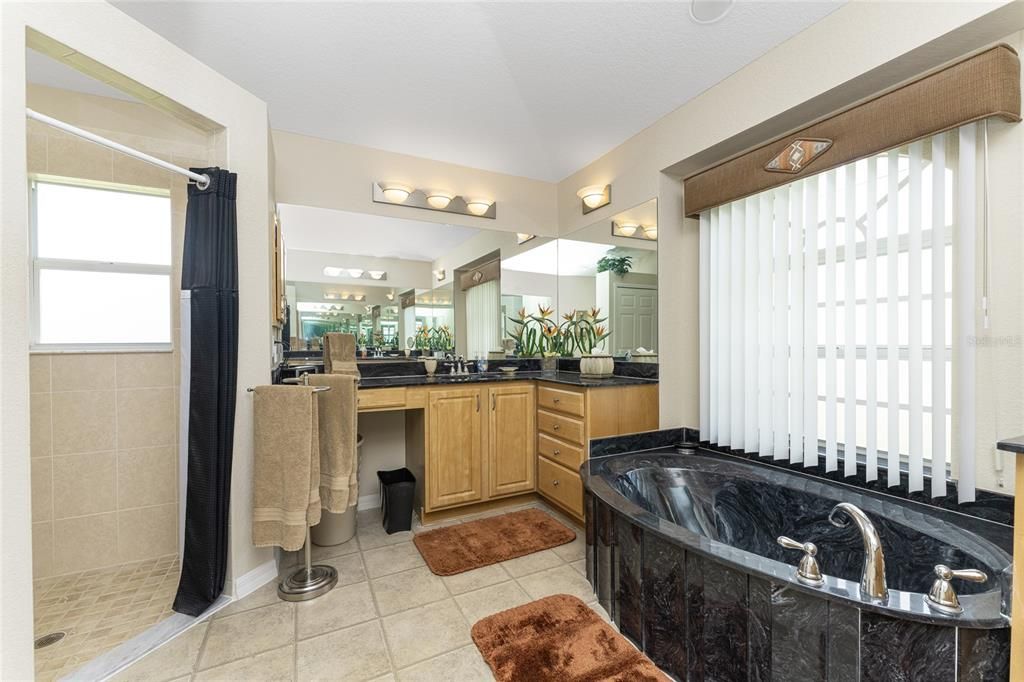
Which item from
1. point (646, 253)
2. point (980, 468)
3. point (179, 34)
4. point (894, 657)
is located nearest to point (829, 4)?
point (646, 253)

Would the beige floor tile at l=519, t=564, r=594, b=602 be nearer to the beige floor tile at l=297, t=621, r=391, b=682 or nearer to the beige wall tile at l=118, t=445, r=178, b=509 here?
the beige floor tile at l=297, t=621, r=391, b=682

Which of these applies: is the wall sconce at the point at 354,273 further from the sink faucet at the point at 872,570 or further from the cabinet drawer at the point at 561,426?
the sink faucet at the point at 872,570

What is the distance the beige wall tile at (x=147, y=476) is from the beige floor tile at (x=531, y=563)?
6.20ft

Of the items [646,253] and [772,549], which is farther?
[646,253]

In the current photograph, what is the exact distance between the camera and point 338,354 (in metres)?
2.63

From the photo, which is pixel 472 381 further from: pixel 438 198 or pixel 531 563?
pixel 438 198

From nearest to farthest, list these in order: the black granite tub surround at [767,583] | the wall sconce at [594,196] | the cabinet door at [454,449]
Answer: the black granite tub surround at [767,583] < the cabinet door at [454,449] < the wall sconce at [594,196]

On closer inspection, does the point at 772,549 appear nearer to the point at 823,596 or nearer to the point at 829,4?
the point at 823,596

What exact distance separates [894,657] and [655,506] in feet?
3.81

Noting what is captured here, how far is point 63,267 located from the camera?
2.16 m

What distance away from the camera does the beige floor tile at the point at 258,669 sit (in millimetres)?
1474

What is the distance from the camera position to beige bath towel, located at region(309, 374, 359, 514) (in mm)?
2051

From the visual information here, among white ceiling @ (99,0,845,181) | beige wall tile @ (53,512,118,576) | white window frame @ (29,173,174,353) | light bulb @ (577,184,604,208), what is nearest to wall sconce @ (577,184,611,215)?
light bulb @ (577,184,604,208)

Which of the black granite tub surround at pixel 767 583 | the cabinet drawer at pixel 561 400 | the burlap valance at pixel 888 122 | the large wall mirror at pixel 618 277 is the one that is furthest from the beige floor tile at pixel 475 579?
the burlap valance at pixel 888 122
